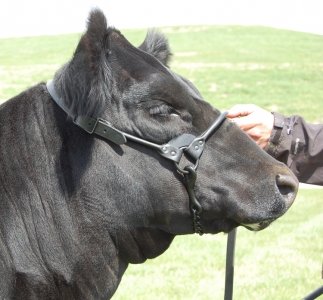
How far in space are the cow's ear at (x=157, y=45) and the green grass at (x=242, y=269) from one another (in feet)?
11.8

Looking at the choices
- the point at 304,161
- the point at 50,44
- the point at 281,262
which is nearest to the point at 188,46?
the point at 50,44

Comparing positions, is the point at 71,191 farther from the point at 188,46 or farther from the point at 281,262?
the point at 188,46

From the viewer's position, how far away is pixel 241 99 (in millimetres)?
26562

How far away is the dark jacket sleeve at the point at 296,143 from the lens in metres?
4.04

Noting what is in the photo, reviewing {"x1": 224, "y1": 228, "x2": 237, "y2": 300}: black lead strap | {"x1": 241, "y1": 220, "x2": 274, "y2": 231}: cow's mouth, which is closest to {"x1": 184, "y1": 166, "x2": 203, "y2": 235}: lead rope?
{"x1": 241, "y1": 220, "x2": 274, "y2": 231}: cow's mouth

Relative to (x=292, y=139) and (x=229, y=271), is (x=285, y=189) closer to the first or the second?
(x=292, y=139)

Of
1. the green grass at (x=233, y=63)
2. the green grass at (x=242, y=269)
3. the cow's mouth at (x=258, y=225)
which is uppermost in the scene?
the cow's mouth at (x=258, y=225)

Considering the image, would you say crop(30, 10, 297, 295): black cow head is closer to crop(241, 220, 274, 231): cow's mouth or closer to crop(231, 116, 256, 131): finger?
crop(241, 220, 274, 231): cow's mouth

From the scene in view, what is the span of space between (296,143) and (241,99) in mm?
22809

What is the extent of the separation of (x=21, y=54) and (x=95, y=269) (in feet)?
130

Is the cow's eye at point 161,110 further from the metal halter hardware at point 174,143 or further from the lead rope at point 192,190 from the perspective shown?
the lead rope at point 192,190

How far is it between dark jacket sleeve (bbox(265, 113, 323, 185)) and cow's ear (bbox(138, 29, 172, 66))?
94 cm

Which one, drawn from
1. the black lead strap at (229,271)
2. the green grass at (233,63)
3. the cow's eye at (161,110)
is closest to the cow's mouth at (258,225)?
the cow's eye at (161,110)

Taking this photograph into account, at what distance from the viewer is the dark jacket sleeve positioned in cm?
404
